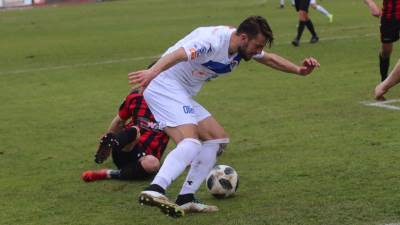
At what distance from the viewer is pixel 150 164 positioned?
7.48 meters

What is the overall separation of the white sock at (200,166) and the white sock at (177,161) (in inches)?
14.7

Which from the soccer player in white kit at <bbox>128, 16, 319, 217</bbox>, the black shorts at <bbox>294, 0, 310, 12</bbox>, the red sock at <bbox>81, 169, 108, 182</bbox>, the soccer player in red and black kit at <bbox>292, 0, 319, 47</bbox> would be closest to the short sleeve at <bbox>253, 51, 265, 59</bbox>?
the soccer player in white kit at <bbox>128, 16, 319, 217</bbox>

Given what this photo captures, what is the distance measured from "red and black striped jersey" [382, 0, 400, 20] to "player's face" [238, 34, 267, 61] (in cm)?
574

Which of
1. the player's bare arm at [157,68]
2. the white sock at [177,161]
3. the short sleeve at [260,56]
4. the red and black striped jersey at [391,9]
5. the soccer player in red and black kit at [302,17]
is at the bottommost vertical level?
the soccer player in red and black kit at [302,17]

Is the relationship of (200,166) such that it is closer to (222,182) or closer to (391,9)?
(222,182)

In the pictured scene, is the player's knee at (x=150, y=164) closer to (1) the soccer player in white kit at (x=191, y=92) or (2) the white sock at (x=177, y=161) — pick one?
(1) the soccer player in white kit at (x=191, y=92)

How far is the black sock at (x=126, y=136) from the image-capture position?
7.55m

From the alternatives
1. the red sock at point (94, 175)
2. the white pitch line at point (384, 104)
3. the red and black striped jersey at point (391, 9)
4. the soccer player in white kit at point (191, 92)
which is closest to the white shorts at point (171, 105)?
the soccer player in white kit at point (191, 92)

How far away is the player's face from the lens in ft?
Result: 20.2

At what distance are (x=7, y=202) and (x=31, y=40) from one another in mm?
16984

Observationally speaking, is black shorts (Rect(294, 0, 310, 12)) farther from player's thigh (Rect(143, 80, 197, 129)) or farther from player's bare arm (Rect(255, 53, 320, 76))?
player's thigh (Rect(143, 80, 197, 129))

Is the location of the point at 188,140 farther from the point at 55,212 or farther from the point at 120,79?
the point at 120,79

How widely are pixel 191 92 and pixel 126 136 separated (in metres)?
1.25

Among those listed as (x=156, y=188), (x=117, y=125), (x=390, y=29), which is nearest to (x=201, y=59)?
(x=156, y=188)
